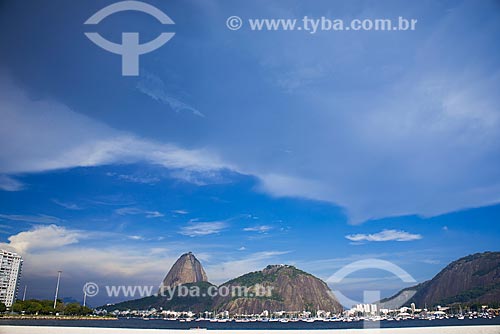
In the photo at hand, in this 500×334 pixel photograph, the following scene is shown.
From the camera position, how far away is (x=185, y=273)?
1988 centimetres

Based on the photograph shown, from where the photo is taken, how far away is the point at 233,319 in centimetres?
2459

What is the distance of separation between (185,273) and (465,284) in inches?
585

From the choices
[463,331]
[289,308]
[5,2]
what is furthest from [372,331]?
[289,308]

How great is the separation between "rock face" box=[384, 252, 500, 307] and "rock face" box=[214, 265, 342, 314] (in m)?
4.93

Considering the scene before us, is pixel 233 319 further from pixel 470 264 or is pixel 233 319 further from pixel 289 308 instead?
pixel 470 264

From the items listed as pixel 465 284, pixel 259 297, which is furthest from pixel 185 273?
pixel 465 284

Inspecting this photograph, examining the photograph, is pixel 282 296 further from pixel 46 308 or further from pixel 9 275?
pixel 9 275

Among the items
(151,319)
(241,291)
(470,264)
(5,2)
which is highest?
(5,2)

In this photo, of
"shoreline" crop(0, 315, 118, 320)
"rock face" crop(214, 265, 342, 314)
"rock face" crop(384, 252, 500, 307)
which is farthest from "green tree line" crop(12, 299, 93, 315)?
"rock face" crop(384, 252, 500, 307)

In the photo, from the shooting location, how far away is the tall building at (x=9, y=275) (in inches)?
735

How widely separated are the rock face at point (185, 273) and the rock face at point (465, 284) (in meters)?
10.6

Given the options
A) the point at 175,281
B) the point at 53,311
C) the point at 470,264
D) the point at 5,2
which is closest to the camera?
the point at 5,2

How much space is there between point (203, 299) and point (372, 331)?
17151 millimetres

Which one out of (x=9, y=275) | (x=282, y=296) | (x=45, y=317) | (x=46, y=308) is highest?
(x=9, y=275)
